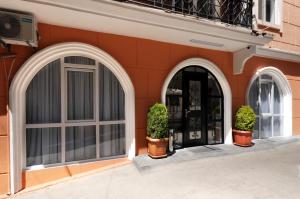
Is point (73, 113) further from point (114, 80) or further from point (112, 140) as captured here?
point (114, 80)

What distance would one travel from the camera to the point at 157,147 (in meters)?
5.57

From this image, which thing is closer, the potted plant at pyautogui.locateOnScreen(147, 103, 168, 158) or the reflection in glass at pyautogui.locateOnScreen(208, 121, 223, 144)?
the potted plant at pyautogui.locateOnScreen(147, 103, 168, 158)

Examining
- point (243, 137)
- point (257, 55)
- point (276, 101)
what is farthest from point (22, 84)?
point (276, 101)

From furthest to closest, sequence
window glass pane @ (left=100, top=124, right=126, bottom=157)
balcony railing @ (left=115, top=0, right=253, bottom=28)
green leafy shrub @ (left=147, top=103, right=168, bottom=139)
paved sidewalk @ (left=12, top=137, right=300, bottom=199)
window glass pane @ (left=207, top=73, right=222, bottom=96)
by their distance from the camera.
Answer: window glass pane @ (left=207, top=73, right=222, bottom=96) → balcony railing @ (left=115, top=0, right=253, bottom=28) → window glass pane @ (left=100, top=124, right=126, bottom=157) → green leafy shrub @ (left=147, top=103, right=168, bottom=139) → paved sidewalk @ (left=12, top=137, right=300, bottom=199)

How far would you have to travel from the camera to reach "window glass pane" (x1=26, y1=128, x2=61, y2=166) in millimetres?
4836

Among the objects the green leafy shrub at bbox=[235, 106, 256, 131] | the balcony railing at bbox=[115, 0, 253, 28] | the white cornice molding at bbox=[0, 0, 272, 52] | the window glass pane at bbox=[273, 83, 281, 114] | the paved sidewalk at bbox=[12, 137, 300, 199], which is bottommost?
the paved sidewalk at bbox=[12, 137, 300, 199]

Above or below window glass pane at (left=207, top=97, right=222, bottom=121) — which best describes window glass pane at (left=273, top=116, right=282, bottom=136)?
below

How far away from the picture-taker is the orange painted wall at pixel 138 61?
450 cm

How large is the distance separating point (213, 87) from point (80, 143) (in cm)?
435

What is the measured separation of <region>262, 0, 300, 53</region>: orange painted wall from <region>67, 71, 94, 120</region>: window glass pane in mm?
6797

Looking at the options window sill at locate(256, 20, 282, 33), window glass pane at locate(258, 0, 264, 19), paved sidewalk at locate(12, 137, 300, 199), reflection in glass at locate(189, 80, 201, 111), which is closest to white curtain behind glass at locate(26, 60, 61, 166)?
paved sidewalk at locate(12, 137, 300, 199)

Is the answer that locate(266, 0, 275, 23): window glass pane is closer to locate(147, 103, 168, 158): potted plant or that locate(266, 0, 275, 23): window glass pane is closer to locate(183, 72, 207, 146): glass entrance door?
locate(183, 72, 207, 146): glass entrance door

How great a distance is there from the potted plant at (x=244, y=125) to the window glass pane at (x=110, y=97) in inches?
140

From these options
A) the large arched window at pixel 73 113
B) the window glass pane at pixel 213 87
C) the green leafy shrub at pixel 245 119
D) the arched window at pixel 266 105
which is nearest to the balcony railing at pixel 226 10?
the window glass pane at pixel 213 87
